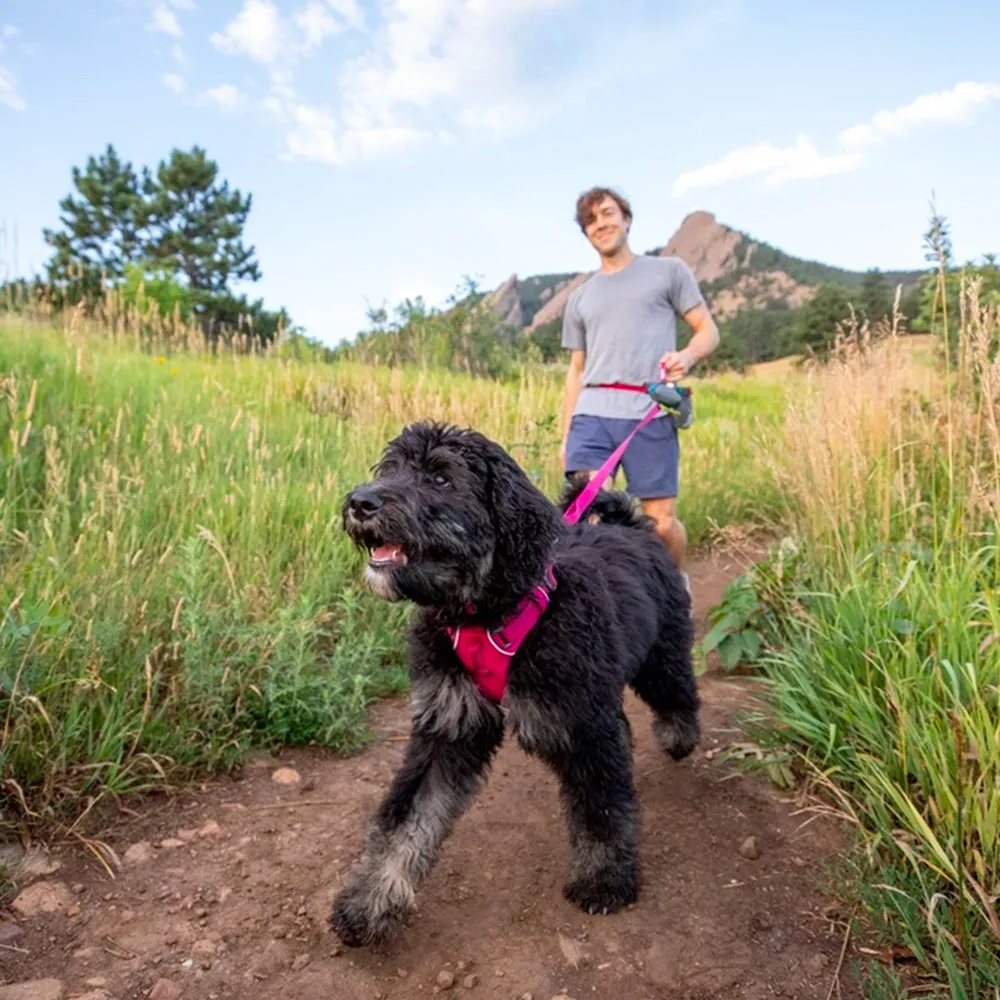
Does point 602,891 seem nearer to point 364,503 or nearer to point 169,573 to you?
point 364,503

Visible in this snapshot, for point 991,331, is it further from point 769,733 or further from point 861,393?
point 769,733

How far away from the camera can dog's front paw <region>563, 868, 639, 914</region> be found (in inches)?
109

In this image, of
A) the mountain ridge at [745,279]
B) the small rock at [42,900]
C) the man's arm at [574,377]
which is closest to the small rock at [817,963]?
the small rock at [42,900]

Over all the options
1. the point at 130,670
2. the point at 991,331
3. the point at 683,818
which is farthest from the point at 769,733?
the point at 130,670

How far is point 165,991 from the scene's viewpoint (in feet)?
7.75

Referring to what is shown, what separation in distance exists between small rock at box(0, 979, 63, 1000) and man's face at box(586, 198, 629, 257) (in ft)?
16.2

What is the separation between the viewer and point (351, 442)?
278 inches

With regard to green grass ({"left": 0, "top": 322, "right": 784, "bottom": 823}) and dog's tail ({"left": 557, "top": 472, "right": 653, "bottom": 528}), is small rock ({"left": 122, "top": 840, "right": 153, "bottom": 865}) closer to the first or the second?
green grass ({"left": 0, "top": 322, "right": 784, "bottom": 823})

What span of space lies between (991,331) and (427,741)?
3.33 meters

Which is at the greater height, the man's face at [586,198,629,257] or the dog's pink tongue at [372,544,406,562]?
the man's face at [586,198,629,257]

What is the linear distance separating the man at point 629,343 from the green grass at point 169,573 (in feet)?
4.97

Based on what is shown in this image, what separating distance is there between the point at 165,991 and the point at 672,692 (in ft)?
7.86

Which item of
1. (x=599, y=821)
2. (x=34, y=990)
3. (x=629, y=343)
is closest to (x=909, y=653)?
(x=599, y=821)

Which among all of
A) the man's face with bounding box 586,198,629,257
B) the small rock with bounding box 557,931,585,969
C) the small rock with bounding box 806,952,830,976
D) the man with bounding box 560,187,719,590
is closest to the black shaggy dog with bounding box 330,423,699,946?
the small rock with bounding box 557,931,585,969
